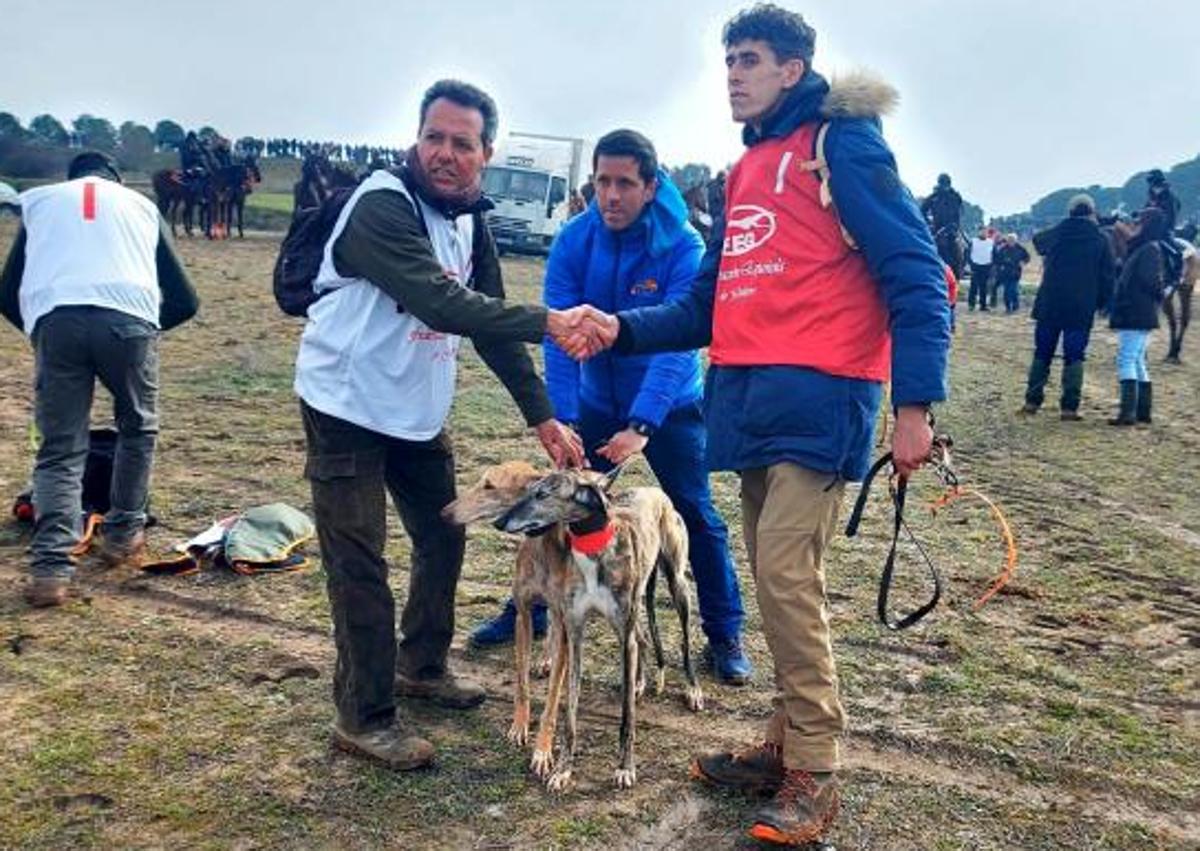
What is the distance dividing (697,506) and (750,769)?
1.32 metres

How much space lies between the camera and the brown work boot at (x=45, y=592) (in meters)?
5.19

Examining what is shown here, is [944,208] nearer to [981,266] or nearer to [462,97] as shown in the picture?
[981,266]

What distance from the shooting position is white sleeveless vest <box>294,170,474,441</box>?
12.3 feet

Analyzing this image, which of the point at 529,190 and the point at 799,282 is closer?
the point at 799,282

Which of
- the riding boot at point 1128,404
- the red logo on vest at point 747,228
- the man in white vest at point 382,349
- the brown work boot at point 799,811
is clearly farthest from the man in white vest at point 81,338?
the riding boot at point 1128,404

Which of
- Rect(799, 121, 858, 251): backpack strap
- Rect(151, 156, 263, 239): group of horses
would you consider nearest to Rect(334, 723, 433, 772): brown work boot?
Rect(799, 121, 858, 251): backpack strap

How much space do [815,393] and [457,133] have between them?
1.62 m

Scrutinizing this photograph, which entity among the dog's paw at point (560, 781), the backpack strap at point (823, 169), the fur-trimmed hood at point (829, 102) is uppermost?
the fur-trimmed hood at point (829, 102)

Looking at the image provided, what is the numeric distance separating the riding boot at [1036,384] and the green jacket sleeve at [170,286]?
30.5ft

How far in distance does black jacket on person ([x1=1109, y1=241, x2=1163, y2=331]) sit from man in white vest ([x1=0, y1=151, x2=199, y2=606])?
32.8 ft

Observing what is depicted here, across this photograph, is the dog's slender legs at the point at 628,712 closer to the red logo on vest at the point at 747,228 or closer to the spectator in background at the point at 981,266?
the red logo on vest at the point at 747,228

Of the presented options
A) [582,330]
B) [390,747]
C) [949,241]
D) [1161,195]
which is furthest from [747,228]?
[949,241]

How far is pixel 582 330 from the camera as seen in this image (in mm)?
4031

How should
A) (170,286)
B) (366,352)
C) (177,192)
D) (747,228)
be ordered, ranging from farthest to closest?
(177,192) < (170,286) < (366,352) < (747,228)
